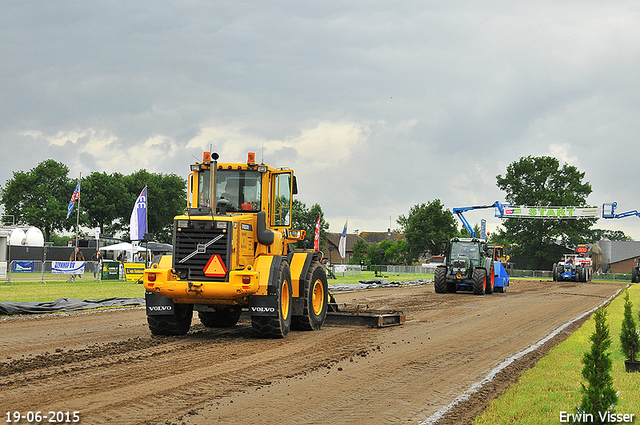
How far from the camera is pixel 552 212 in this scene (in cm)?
5222

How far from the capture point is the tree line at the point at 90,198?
241 ft

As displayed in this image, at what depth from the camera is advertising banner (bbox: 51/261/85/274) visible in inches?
1200

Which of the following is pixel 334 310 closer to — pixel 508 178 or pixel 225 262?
pixel 225 262

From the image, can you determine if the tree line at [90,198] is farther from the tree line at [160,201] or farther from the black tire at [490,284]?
the black tire at [490,284]

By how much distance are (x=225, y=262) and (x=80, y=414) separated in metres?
4.85

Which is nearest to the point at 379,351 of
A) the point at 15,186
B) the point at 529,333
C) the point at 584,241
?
the point at 529,333

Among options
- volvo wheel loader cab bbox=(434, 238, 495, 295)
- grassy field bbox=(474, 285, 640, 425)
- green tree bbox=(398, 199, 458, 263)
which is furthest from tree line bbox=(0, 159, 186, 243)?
grassy field bbox=(474, 285, 640, 425)

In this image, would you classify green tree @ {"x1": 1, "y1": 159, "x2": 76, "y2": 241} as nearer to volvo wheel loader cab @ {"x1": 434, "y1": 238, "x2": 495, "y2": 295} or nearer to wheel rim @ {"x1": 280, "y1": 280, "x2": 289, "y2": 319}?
volvo wheel loader cab @ {"x1": 434, "y1": 238, "x2": 495, "y2": 295}

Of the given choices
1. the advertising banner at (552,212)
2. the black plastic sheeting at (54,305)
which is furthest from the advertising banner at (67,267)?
the advertising banner at (552,212)

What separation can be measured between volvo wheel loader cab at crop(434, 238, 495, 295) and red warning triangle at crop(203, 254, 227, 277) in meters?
19.8

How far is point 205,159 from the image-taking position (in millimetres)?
11641

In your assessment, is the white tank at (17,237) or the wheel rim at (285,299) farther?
the white tank at (17,237)

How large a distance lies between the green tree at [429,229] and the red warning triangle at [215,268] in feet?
257

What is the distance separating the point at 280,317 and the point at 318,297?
2.24 m
